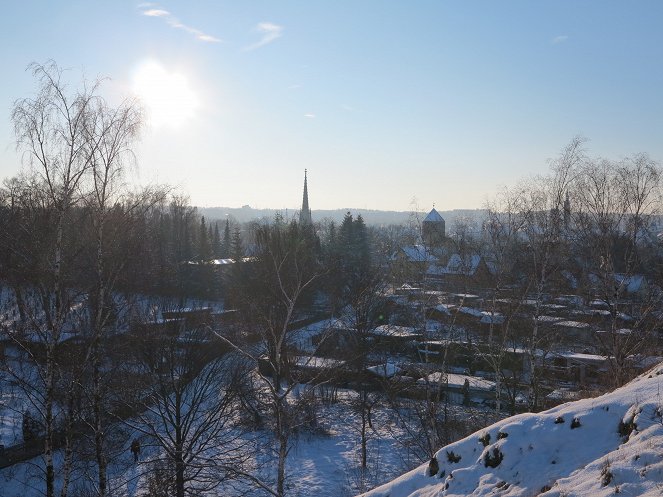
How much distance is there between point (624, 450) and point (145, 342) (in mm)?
11975

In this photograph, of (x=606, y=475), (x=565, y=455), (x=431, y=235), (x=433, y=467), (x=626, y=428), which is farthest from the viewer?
(x=431, y=235)

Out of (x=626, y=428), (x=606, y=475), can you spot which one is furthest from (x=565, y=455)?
(x=606, y=475)

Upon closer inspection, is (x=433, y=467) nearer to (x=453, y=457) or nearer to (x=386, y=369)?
(x=453, y=457)

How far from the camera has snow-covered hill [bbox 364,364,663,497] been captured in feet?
16.9

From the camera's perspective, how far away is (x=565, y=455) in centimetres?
605

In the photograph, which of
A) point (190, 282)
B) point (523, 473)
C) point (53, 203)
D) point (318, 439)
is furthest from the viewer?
point (190, 282)

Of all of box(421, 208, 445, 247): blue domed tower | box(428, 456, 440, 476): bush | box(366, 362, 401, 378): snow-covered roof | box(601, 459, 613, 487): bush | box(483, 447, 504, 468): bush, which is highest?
box(421, 208, 445, 247): blue domed tower

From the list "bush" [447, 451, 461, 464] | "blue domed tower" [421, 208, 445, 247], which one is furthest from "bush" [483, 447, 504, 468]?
"blue domed tower" [421, 208, 445, 247]

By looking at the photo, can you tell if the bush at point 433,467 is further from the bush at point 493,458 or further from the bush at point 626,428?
the bush at point 626,428

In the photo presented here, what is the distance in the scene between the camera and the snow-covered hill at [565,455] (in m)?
5.16

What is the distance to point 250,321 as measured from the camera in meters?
22.4

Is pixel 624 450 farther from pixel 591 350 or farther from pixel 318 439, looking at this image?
pixel 591 350

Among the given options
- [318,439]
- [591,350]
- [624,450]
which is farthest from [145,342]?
[591,350]

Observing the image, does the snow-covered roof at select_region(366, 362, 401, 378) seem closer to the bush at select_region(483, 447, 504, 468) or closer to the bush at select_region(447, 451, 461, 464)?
the bush at select_region(447, 451, 461, 464)
